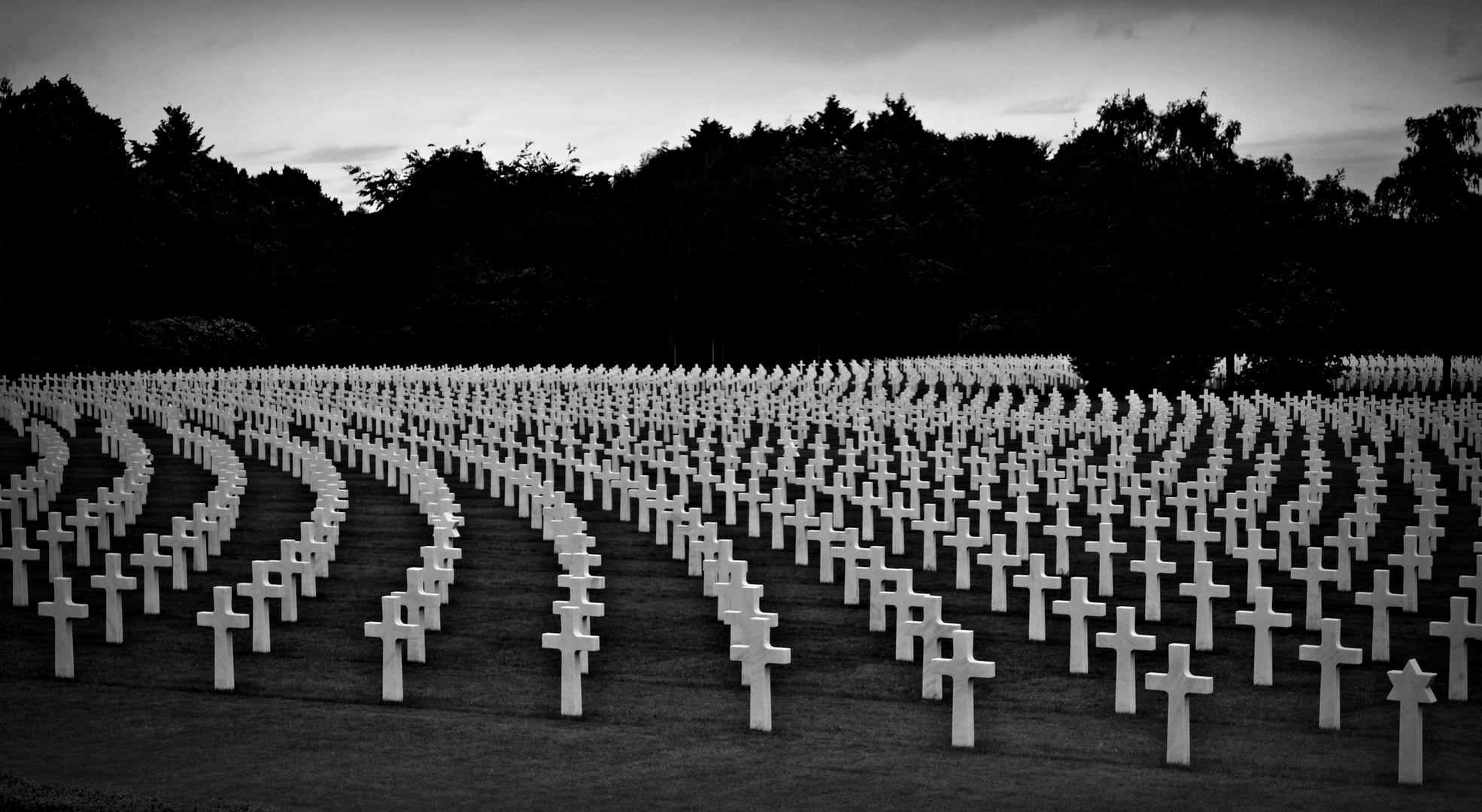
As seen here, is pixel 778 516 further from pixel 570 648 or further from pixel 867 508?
pixel 570 648

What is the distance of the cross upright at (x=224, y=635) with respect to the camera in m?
9.30

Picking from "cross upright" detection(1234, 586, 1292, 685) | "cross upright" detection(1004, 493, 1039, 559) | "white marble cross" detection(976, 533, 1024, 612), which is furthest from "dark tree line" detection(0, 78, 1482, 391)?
"cross upright" detection(1234, 586, 1292, 685)

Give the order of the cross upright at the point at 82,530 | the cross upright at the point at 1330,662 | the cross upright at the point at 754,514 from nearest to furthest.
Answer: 1. the cross upright at the point at 1330,662
2. the cross upright at the point at 82,530
3. the cross upright at the point at 754,514

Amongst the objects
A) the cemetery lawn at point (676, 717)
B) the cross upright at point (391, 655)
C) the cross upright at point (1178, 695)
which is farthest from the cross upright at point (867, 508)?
the cross upright at point (1178, 695)

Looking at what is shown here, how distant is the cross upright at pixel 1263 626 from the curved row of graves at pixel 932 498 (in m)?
0.02

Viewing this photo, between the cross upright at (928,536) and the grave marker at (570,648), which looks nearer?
the grave marker at (570,648)

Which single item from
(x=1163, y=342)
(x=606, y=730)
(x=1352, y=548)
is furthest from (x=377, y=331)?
(x=606, y=730)

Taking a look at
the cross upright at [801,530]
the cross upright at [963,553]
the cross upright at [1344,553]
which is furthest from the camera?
the cross upright at [801,530]

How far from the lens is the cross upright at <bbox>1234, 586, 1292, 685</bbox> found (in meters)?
9.48

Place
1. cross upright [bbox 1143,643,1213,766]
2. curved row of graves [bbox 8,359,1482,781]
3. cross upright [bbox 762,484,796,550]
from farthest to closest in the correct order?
1. cross upright [bbox 762,484,796,550]
2. curved row of graves [bbox 8,359,1482,781]
3. cross upright [bbox 1143,643,1213,766]

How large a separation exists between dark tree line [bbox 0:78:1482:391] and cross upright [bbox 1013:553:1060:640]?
116 ft

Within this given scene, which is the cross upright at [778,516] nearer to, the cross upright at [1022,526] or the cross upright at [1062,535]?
the cross upright at [1022,526]

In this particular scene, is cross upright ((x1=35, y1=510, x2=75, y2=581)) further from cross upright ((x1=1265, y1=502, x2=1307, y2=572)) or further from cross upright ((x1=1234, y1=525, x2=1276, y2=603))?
cross upright ((x1=1265, y1=502, x2=1307, y2=572))

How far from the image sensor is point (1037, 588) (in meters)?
10.9
